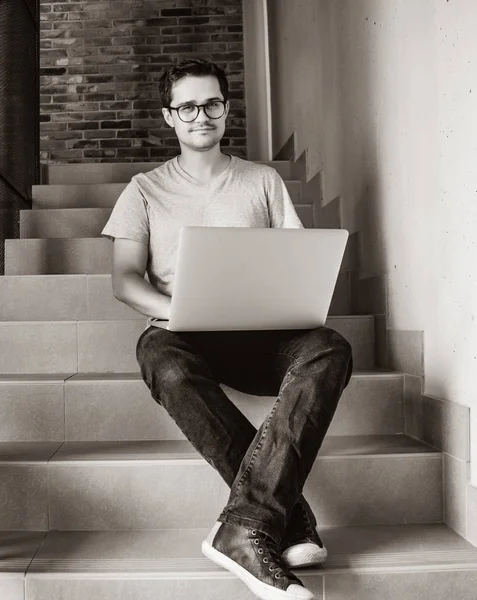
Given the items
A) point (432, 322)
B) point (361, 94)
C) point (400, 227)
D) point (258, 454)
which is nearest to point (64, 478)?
point (258, 454)

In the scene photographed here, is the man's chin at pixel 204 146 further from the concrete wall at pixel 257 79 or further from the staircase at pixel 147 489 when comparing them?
the concrete wall at pixel 257 79

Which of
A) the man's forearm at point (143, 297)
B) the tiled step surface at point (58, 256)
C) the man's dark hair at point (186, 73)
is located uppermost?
Answer: the man's dark hair at point (186, 73)

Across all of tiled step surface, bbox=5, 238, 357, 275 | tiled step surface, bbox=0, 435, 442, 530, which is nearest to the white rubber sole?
tiled step surface, bbox=0, 435, 442, 530

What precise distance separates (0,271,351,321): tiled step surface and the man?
1.81 feet

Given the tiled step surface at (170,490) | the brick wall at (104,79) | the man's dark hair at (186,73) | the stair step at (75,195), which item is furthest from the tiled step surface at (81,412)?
the brick wall at (104,79)

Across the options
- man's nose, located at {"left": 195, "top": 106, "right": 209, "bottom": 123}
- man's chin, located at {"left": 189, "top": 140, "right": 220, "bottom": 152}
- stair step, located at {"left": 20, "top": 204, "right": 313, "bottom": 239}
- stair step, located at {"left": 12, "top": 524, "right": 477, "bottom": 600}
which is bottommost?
stair step, located at {"left": 12, "top": 524, "right": 477, "bottom": 600}

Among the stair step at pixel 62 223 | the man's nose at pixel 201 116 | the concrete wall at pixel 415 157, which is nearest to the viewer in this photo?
the concrete wall at pixel 415 157

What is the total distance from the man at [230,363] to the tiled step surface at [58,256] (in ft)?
2.86

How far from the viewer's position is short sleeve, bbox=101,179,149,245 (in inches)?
72.5

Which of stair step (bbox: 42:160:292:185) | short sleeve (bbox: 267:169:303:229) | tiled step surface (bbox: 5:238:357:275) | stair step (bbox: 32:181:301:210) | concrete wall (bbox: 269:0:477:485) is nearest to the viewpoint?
concrete wall (bbox: 269:0:477:485)

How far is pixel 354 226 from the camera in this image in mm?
2514

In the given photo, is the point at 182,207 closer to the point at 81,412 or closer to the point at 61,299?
the point at 81,412

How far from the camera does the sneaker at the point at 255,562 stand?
1.25 m

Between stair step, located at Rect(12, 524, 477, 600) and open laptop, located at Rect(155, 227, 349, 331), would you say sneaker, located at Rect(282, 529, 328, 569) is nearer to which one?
stair step, located at Rect(12, 524, 477, 600)
